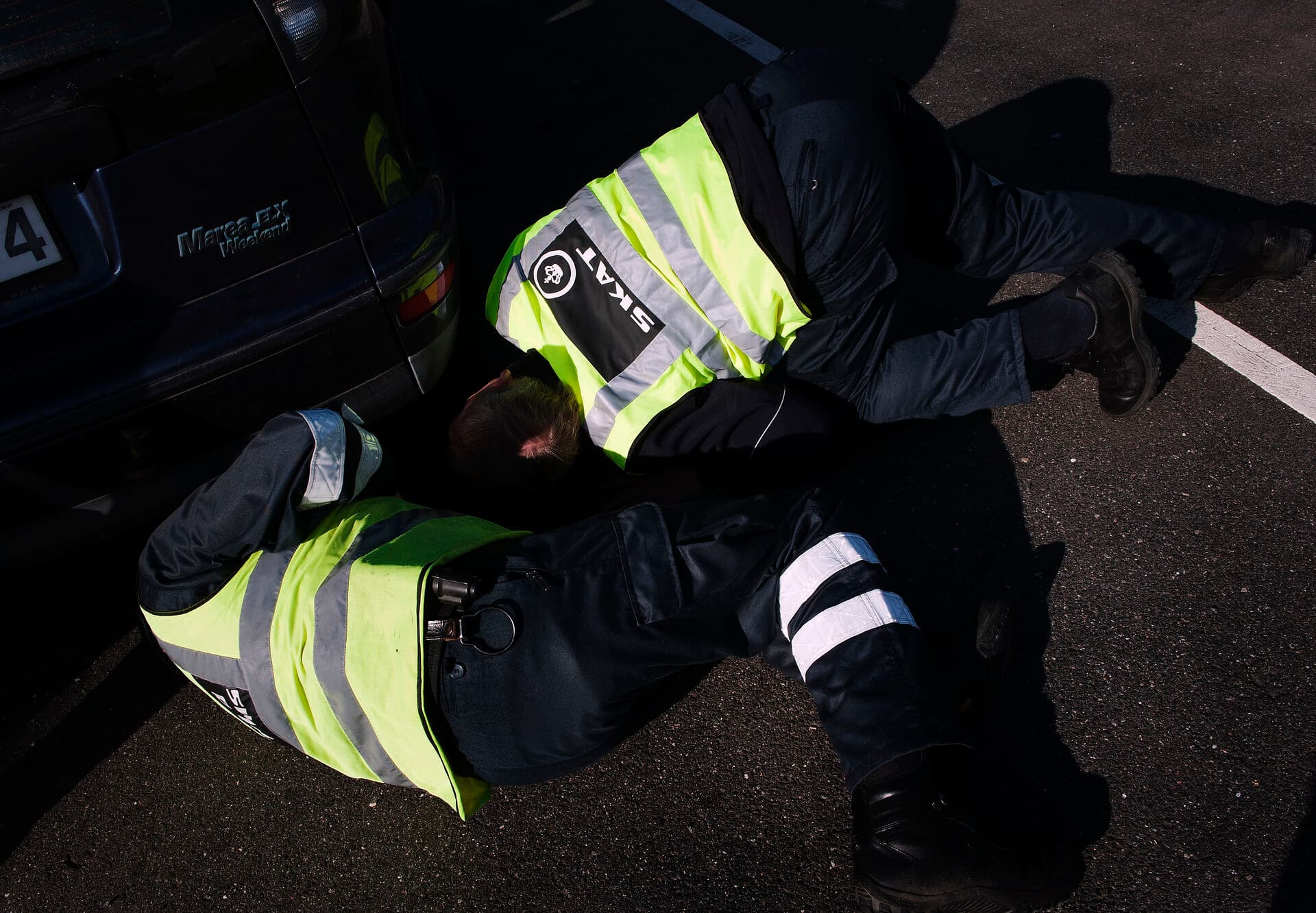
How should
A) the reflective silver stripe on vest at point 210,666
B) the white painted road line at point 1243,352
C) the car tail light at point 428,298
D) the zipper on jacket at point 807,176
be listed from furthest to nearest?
the white painted road line at point 1243,352 → the car tail light at point 428,298 → the zipper on jacket at point 807,176 → the reflective silver stripe on vest at point 210,666

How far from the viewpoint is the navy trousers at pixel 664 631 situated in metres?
1.93

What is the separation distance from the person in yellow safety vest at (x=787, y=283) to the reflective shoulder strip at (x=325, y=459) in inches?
14.6

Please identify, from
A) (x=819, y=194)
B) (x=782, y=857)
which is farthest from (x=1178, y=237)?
(x=782, y=857)

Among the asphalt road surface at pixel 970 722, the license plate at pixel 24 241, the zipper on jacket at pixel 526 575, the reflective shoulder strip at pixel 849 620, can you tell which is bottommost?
the asphalt road surface at pixel 970 722

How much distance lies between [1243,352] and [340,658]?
2.83 metres

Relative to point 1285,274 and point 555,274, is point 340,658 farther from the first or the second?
point 1285,274

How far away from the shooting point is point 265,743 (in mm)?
2539

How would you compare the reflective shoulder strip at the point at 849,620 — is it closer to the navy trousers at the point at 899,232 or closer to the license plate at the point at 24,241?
the navy trousers at the point at 899,232

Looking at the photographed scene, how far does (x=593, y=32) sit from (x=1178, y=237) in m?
3.29

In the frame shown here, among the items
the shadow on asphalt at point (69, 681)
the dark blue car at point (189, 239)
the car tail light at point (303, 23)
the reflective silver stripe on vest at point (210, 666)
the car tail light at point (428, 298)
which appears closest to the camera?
the dark blue car at point (189, 239)

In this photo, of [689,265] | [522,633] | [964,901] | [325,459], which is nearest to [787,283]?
[689,265]

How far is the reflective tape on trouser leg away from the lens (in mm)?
1973

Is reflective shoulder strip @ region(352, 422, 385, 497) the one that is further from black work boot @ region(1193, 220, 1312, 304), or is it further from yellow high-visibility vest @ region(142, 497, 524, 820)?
black work boot @ region(1193, 220, 1312, 304)

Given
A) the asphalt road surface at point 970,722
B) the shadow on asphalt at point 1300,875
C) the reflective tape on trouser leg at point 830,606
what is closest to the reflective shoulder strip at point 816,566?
the reflective tape on trouser leg at point 830,606
